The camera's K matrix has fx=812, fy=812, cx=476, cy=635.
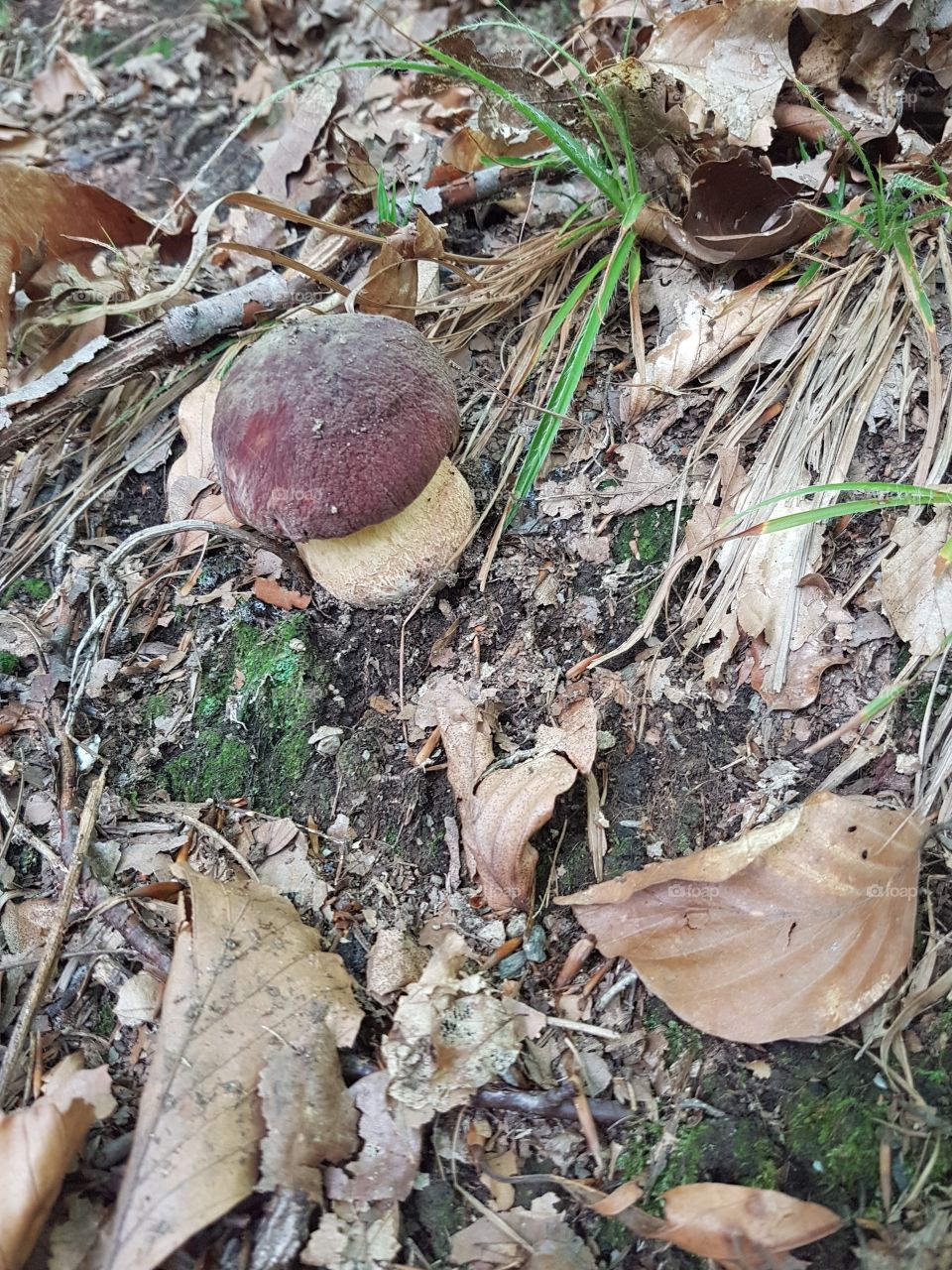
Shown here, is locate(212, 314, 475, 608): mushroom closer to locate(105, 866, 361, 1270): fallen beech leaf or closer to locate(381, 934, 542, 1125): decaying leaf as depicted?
locate(105, 866, 361, 1270): fallen beech leaf

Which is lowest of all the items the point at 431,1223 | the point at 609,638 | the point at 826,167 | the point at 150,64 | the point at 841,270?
the point at 431,1223

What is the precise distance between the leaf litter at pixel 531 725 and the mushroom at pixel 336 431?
1.21 feet

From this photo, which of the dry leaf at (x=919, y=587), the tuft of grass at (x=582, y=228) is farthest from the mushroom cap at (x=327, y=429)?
the dry leaf at (x=919, y=587)

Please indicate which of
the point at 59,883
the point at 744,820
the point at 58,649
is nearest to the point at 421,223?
the point at 58,649

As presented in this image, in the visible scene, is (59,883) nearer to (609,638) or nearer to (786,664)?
(609,638)

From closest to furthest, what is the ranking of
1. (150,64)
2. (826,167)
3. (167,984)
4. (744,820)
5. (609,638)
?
1. (167,984)
2. (744,820)
3. (609,638)
4. (826,167)
5. (150,64)

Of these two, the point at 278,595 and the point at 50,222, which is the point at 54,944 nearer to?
the point at 278,595

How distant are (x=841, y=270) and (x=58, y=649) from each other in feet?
7.63

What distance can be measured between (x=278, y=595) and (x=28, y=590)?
2.63 ft

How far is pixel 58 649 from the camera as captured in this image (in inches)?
87.4

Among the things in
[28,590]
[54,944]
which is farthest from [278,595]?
[54,944]

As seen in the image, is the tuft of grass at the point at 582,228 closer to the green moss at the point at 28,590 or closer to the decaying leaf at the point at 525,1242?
the green moss at the point at 28,590

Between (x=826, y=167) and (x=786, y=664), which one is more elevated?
(x=826, y=167)

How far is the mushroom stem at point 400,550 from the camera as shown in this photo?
80.1 inches
